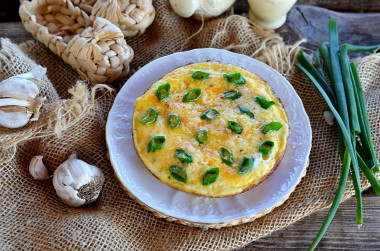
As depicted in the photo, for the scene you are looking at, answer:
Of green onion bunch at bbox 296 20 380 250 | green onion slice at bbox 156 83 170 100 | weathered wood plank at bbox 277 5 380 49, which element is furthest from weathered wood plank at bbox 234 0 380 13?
green onion slice at bbox 156 83 170 100

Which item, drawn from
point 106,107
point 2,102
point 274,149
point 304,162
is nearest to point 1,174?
point 2,102

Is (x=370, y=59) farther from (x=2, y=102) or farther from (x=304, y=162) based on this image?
(x=2, y=102)

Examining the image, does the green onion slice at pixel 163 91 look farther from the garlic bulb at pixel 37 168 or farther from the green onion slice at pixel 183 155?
the garlic bulb at pixel 37 168

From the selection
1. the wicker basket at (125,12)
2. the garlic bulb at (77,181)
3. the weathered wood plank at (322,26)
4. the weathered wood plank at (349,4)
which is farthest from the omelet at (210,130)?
the weathered wood plank at (349,4)

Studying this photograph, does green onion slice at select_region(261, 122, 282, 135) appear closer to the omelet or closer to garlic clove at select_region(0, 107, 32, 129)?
the omelet

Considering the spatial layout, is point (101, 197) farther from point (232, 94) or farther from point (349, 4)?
point (349, 4)
